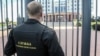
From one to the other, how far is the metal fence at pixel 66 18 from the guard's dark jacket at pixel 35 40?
71 centimetres

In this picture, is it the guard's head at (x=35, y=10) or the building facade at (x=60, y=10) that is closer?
the guard's head at (x=35, y=10)

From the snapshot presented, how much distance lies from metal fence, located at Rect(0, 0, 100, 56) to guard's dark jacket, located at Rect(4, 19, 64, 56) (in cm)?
71

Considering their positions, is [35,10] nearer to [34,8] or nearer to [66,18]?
[34,8]

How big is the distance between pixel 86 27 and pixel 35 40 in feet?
3.88

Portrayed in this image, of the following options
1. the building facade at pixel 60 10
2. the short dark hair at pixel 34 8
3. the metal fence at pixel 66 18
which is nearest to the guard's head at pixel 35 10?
the short dark hair at pixel 34 8

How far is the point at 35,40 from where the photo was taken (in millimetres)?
2803

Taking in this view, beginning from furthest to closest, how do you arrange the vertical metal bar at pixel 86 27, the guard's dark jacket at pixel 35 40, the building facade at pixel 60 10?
the building facade at pixel 60 10, the vertical metal bar at pixel 86 27, the guard's dark jacket at pixel 35 40

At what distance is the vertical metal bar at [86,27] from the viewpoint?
145 inches

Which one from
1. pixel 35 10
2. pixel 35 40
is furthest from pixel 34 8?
pixel 35 40

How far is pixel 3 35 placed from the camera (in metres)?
4.23

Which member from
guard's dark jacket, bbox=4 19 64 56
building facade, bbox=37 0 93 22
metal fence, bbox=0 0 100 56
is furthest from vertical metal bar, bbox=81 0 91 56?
guard's dark jacket, bbox=4 19 64 56

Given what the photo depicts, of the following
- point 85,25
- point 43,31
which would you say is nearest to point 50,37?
point 43,31

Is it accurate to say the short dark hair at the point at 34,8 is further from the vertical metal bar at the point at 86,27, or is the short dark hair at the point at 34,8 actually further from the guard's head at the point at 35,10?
the vertical metal bar at the point at 86,27

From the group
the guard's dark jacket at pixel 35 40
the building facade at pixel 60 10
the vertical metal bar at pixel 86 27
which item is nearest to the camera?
the guard's dark jacket at pixel 35 40
